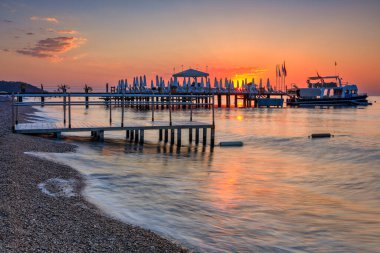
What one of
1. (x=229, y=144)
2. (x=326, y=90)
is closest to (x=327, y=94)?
(x=326, y=90)

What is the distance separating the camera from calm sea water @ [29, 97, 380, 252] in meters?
7.63

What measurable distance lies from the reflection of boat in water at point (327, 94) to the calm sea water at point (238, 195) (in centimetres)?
7170

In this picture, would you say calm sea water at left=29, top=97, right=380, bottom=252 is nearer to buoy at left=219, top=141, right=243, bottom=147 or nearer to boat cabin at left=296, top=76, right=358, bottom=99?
buoy at left=219, top=141, right=243, bottom=147

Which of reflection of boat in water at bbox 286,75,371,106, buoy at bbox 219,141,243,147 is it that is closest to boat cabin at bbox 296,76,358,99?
reflection of boat in water at bbox 286,75,371,106

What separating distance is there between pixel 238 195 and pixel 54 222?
6152 millimetres

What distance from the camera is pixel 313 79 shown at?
94.2 m

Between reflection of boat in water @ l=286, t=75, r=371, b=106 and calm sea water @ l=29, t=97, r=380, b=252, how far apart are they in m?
Answer: 71.7

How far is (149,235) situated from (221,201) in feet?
12.5

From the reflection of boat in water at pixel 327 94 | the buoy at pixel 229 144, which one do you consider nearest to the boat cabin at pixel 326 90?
the reflection of boat in water at pixel 327 94

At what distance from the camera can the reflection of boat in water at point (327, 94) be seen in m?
88.8

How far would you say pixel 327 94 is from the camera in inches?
3676

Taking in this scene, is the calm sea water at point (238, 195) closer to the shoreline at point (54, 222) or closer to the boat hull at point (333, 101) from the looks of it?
the shoreline at point (54, 222)

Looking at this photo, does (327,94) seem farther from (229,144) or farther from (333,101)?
(229,144)

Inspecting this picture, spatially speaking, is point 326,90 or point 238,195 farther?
point 326,90
